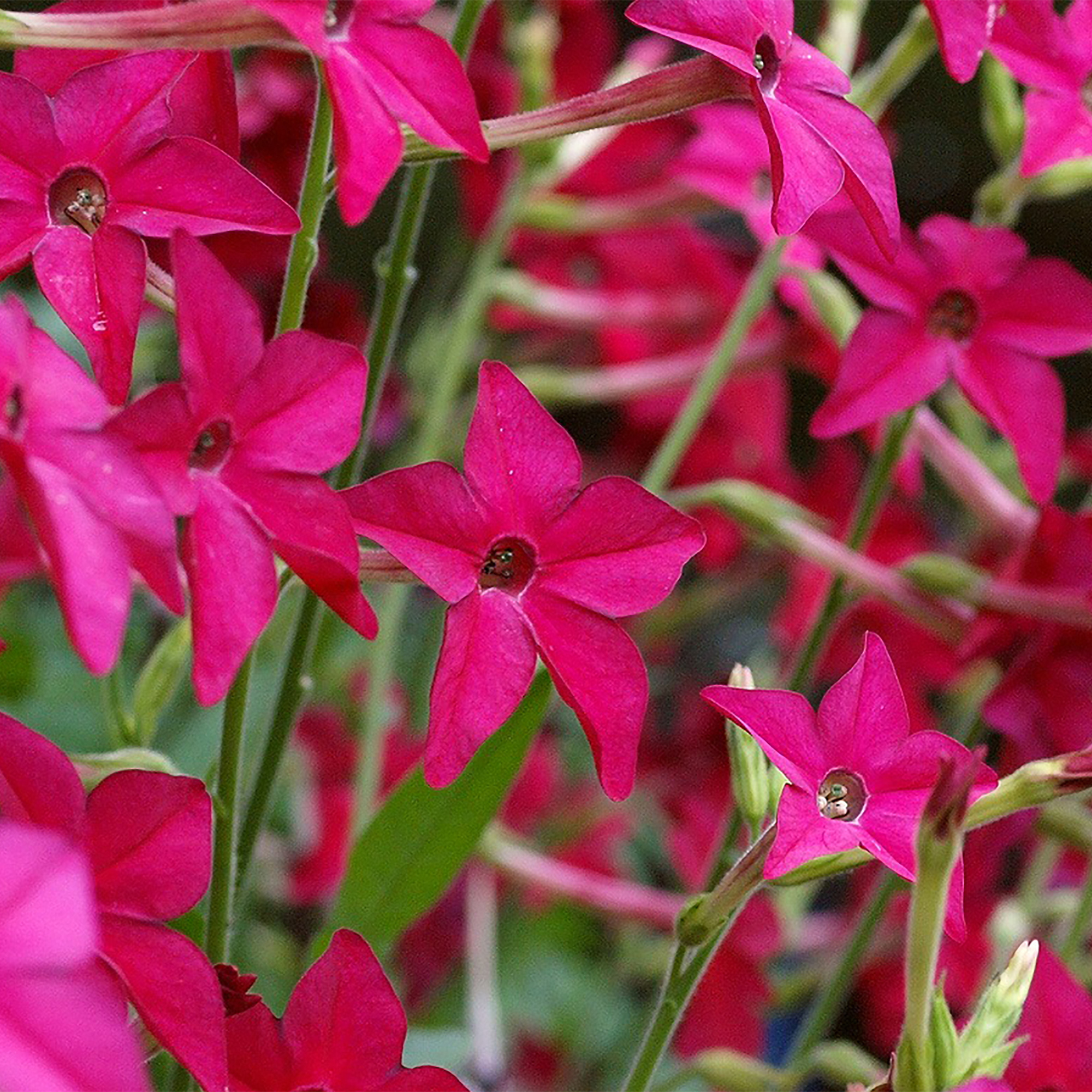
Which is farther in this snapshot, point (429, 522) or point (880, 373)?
point (880, 373)

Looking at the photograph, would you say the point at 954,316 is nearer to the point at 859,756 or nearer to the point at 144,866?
the point at 859,756

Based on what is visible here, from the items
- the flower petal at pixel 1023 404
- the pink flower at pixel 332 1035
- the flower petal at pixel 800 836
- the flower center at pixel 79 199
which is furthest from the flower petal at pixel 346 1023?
the flower petal at pixel 1023 404

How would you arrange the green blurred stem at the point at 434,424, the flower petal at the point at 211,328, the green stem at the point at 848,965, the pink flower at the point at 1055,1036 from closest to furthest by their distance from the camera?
the flower petal at the point at 211,328 → the pink flower at the point at 1055,1036 → the green stem at the point at 848,965 → the green blurred stem at the point at 434,424

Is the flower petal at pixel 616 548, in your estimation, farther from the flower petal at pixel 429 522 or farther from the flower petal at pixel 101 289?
the flower petal at pixel 101 289

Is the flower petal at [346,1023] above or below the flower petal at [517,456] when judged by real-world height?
below

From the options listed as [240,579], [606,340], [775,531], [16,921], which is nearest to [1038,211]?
[606,340]

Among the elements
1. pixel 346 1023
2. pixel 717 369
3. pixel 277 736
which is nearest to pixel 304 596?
pixel 277 736

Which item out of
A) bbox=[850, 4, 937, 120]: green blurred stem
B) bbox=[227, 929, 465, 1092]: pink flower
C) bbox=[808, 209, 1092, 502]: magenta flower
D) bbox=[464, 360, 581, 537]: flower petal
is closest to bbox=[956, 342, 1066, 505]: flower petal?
bbox=[808, 209, 1092, 502]: magenta flower
